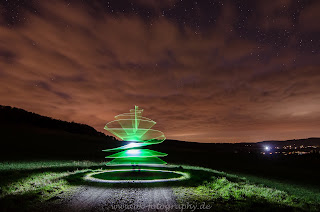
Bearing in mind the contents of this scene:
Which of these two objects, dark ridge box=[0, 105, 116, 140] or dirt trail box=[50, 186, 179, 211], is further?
dark ridge box=[0, 105, 116, 140]

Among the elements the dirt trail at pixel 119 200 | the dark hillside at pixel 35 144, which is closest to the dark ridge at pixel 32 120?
the dark hillside at pixel 35 144

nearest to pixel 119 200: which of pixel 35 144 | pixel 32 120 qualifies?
pixel 35 144

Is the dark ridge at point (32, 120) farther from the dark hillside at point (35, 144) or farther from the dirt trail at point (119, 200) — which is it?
the dirt trail at point (119, 200)

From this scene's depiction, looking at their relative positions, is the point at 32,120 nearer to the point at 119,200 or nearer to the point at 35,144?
the point at 35,144

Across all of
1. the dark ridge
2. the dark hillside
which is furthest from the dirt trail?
the dark ridge

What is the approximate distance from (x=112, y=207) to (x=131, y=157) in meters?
12.3

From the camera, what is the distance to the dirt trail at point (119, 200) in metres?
10.7

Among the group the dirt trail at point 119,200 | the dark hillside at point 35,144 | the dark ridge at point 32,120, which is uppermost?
the dark ridge at point 32,120

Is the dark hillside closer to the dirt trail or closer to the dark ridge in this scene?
the dark ridge

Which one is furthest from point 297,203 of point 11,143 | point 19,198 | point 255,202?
point 11,143

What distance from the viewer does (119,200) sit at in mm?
12180

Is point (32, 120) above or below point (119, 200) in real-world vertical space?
above

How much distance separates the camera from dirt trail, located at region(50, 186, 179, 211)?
10703mm

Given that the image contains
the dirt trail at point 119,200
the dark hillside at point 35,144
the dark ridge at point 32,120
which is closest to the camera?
the dirt trail at point 119,200
